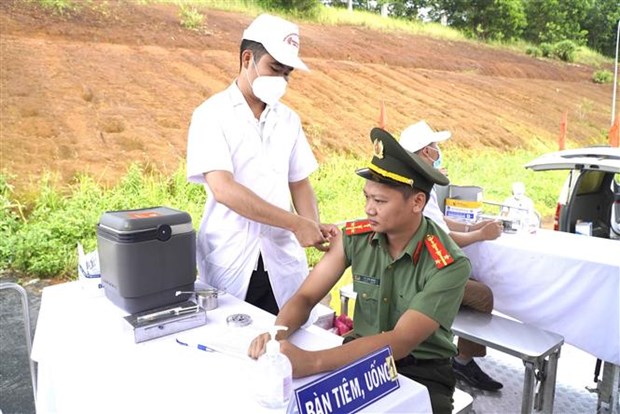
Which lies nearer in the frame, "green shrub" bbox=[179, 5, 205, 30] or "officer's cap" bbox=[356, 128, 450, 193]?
"officer's cap" bbox=[356, 128, 450, 193]

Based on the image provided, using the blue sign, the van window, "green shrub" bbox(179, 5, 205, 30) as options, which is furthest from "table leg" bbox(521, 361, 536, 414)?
"green shrub" bbox(179, 5, 205, 30)

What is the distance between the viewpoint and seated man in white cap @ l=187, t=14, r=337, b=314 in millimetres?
1723

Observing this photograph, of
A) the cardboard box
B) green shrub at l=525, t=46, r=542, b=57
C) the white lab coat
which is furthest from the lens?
green shrub at l=525, t=46, r=542, b=57

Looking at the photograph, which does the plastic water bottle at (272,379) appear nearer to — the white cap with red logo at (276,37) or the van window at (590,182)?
the white cap with red logo at (276,37)

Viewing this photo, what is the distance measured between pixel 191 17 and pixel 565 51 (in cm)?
974

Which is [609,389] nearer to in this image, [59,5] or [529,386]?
[529,386]

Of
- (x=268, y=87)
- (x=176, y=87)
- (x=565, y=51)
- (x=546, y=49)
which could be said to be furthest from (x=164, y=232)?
(x=565, y=51)

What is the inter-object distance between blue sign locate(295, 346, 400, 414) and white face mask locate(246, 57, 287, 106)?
1084mm

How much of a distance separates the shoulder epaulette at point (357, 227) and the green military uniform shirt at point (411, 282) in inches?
0.4

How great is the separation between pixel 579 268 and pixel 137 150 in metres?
4.45

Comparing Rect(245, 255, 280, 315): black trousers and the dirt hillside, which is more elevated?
the dirt hillside

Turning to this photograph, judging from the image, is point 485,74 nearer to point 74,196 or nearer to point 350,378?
point 74,196

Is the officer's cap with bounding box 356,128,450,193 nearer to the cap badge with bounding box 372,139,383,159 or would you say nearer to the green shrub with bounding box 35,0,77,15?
the cap badge with bounding box 372,139,383,159

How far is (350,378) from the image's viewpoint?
3.29 feet
